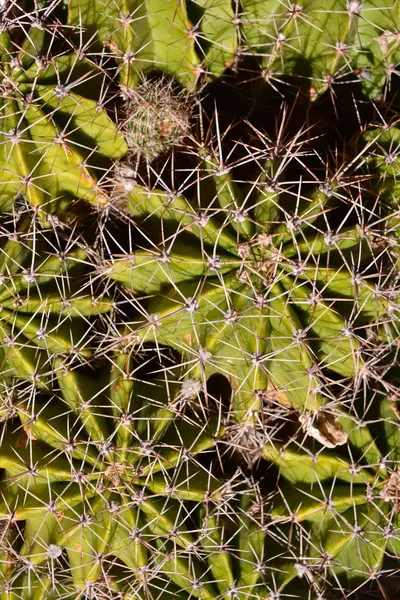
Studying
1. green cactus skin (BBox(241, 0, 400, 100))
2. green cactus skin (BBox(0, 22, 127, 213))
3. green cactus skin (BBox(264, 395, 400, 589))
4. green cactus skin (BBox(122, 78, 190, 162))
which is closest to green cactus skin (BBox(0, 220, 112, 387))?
green cactus skin (BBox(0, 22, 127, 213))

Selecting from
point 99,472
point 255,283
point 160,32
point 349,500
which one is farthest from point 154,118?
point 349,500

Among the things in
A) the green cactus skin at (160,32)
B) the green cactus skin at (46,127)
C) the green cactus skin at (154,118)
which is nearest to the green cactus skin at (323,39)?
the green cactus skin at (160,32)

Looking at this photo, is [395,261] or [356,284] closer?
[356,284]

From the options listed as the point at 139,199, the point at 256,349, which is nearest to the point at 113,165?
the point at 139,199

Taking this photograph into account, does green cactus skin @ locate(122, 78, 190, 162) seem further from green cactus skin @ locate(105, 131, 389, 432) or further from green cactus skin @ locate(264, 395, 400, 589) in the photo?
green cactus skin @ locate(264, 395, 400, 589)

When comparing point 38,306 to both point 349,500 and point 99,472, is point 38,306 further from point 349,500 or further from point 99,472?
point 349,500

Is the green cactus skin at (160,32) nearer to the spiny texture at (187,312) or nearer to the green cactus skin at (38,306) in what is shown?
the spiny texture at (187,312)

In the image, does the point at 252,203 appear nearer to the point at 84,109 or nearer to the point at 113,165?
the point at 113,165
